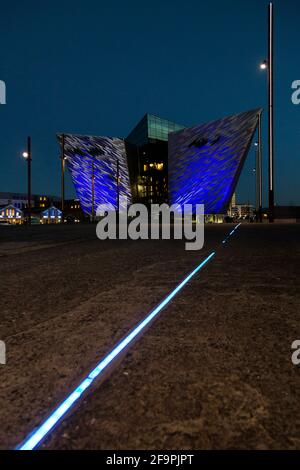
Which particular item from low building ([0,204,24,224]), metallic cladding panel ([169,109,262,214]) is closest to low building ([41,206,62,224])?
low building ([0,204,24,224])

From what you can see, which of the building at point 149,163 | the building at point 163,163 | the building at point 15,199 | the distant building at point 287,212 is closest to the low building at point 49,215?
the building at point 15,199

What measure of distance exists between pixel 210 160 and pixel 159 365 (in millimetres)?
53013

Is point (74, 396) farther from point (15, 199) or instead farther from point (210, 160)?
point (15, 199)

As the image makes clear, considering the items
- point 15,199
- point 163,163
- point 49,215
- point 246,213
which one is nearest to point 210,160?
point 163,163

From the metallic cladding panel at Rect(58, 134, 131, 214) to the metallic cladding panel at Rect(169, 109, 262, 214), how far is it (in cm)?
1137

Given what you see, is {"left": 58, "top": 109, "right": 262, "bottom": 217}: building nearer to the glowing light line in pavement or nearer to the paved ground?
the paved ground

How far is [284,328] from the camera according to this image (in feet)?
10.9

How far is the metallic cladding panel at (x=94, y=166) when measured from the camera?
60.8m

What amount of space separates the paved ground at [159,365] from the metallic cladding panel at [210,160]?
4604 cm

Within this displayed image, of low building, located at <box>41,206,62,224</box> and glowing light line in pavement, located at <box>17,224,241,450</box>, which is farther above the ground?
low building, located at <box>41,206,62,224</box>

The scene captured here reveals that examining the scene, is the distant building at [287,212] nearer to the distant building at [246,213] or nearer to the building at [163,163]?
the distant building at [246,213]

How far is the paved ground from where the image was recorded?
1.73m
